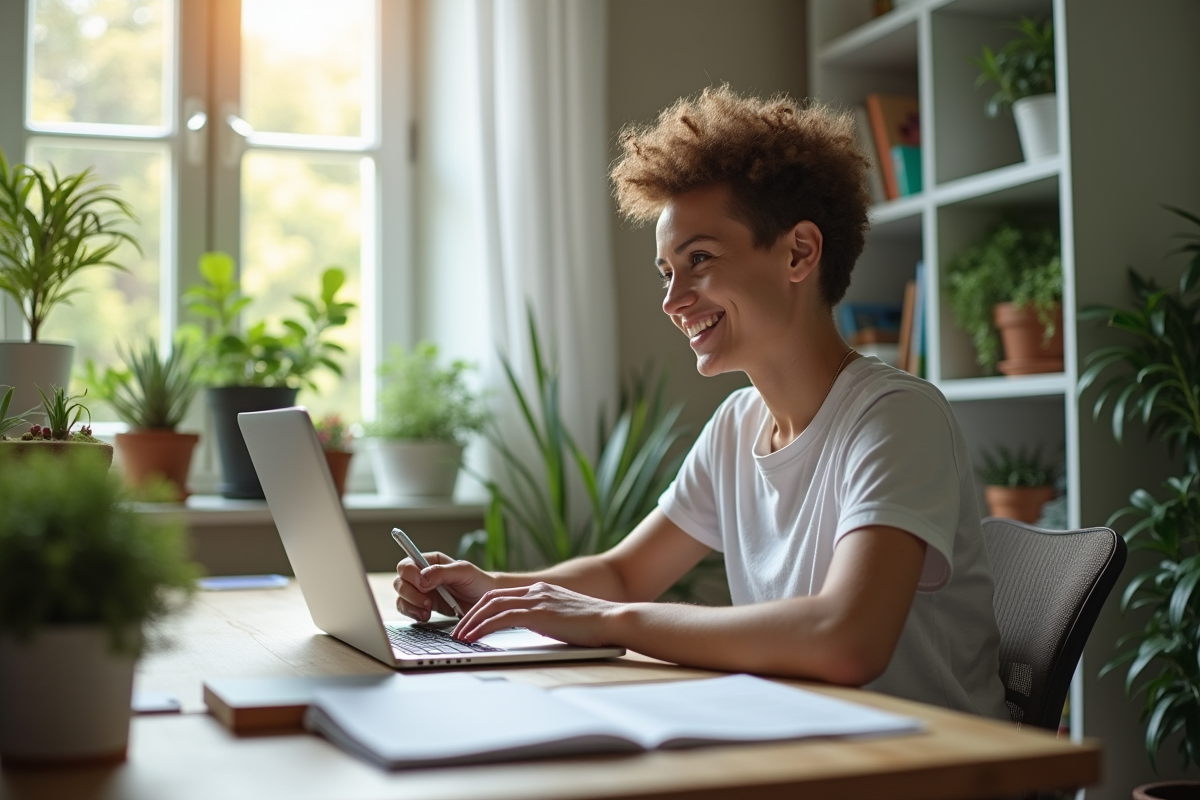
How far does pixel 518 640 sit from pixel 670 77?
2243 mm

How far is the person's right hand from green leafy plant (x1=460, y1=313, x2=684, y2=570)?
1160mm

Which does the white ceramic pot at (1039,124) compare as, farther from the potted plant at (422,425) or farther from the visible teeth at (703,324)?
the potted plant at (422,425)

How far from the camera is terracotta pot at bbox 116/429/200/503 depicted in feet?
8.75

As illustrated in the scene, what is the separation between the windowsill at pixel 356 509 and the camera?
8.84ft

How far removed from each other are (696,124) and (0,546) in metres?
1.07

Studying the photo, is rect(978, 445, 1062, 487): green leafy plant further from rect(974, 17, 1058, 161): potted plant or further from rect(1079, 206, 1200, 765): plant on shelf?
rect(974, 17, 1058, 161): potted plant

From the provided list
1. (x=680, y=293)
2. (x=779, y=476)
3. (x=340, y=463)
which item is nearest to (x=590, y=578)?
(x=779, y=476)

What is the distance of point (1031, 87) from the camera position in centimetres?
261

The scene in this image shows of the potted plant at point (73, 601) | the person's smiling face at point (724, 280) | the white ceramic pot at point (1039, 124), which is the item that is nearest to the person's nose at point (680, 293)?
the person's smiling face at point (724, 280)

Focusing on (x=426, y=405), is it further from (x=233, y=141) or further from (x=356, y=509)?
(x=233, y=141)

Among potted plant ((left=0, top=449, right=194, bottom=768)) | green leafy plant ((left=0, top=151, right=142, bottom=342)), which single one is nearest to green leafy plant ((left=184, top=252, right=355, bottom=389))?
green leafy plant ((left=0, top=151, right=142, bottom=342))

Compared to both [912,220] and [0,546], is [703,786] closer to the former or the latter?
[0,546]

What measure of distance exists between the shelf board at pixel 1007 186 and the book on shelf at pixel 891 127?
27 cm

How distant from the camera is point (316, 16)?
130 inches
